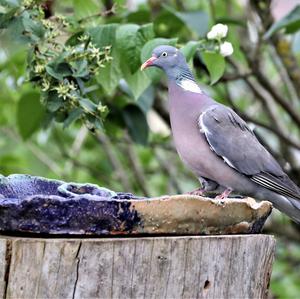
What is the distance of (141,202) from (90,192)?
0.58 metres

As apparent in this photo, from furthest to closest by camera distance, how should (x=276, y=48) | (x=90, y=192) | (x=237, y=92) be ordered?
(x=237, y=92) < (x=276, y=48) < (x=90, y=192)

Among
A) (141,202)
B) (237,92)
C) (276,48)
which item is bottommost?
(237,92)

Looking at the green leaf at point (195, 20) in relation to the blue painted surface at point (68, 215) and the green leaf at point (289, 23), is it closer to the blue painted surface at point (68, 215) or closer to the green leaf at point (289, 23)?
the green leaf at point (289, 23)

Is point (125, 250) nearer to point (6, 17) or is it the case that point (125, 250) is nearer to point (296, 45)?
point (6, 17)

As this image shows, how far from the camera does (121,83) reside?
15.8 feet

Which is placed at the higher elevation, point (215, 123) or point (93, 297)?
point (93, 297)

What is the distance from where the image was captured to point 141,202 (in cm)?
275

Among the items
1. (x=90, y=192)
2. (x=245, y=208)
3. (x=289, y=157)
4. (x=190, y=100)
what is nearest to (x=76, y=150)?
(x=289, y=157)

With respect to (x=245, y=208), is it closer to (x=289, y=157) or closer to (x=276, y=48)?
(x=276, y=48)

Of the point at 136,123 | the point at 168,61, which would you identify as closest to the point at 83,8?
the point at 168,61

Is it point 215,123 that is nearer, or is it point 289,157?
point 215,123

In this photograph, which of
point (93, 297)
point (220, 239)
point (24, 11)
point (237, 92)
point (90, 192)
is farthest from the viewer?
point (237, 92)

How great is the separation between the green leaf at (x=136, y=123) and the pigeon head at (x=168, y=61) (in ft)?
2.56

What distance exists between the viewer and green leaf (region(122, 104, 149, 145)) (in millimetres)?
5027
